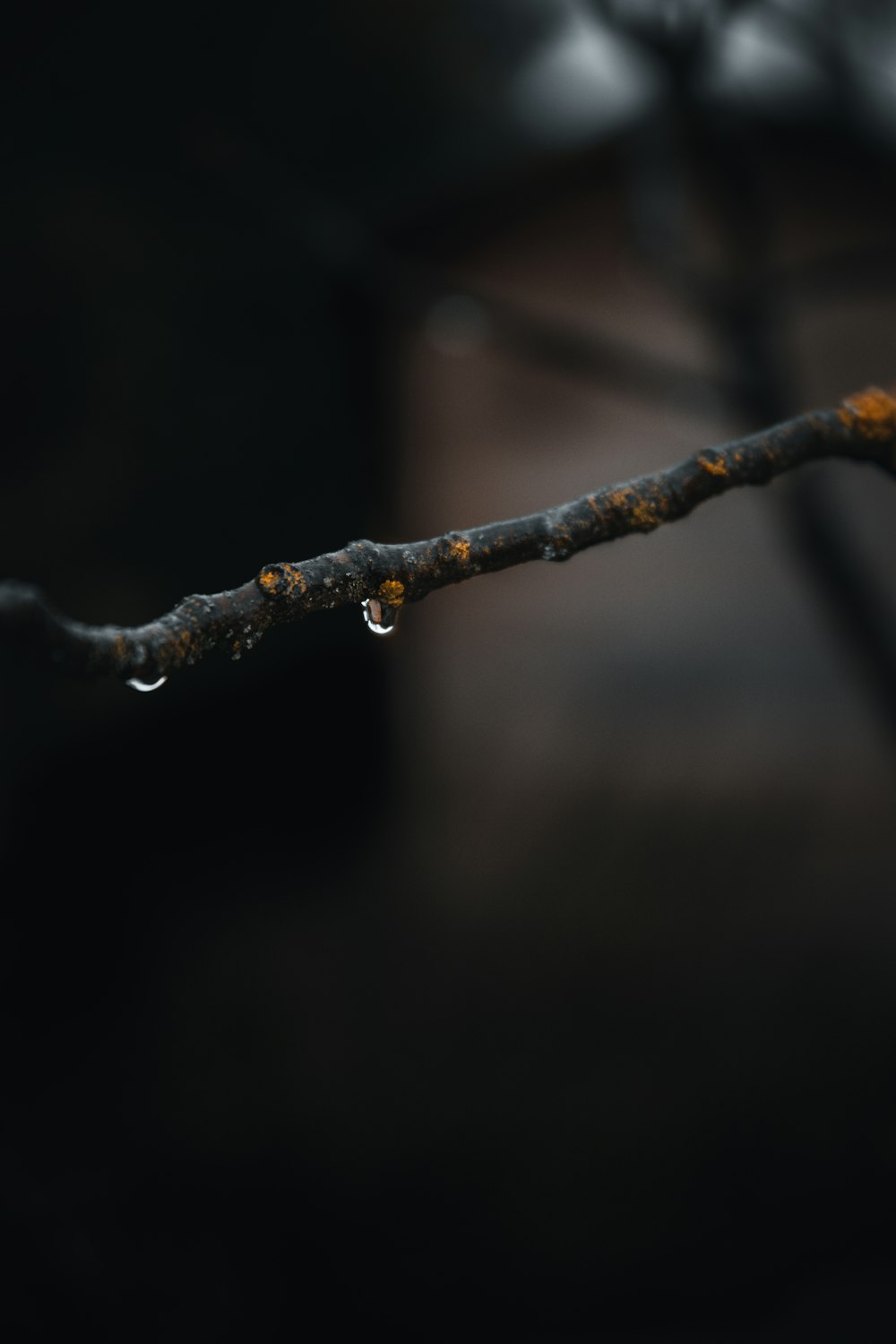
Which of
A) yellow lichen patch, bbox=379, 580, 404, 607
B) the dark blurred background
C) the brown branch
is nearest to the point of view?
the brown branch

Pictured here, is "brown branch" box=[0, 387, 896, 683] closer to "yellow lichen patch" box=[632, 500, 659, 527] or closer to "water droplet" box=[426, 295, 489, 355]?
"yellow lichen patch" box=[632, 500, 659, 527]

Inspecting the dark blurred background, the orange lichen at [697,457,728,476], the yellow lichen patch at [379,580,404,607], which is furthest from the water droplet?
the yellow lichen patch at [379,580,404,607]

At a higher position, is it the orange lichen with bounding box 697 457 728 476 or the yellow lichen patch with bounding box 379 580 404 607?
the orange lichen with bounding box 697 457 728 476

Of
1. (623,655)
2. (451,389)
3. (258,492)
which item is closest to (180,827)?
(258,492)

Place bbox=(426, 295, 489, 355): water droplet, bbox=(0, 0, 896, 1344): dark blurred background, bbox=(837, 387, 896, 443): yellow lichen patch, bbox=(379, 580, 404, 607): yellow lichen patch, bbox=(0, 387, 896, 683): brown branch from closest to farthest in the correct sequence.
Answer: bbox=(0, 387, 896, 683): brown branch < bbox=(379, 580, 404, 607): yellow lichen patch < bbox=(837, 387, 896, 443): yellow lichen patch < bbox=(0, 0, 896, 1344): dark blurred background < bbox=(426, 295, 489, 355): water droplet

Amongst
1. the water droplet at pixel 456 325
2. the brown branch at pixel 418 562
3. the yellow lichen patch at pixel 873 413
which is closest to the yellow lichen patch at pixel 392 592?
the brown branch at pixel 418 562

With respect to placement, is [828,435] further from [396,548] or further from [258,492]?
[258,492]
